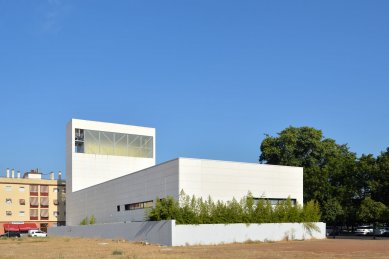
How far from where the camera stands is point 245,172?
52.2 meters

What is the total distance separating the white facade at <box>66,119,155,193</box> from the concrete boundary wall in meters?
23.0

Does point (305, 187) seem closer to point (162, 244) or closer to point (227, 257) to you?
point (162, 244)

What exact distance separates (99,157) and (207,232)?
36.8 meters

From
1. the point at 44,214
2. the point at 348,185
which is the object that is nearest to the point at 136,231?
the point at 348,185

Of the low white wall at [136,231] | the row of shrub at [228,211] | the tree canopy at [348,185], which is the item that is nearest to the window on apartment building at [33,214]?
the low white wall at [136,231]

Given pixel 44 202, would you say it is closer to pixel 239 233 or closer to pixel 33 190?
pixel 33 190

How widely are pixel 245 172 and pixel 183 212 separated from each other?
404 inches

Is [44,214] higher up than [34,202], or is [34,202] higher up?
[34,202]

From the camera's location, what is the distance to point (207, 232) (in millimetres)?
43438

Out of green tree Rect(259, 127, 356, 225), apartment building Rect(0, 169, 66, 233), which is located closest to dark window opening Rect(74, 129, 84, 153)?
green tree Rect(259, 127, 356, 225)

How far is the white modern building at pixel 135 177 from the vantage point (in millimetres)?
49906

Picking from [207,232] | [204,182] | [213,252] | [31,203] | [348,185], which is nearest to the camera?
[213,252]

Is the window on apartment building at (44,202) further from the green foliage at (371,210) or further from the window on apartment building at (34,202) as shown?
the green foliage at (371,210)

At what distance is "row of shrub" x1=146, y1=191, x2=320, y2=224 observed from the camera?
44.3 metres
